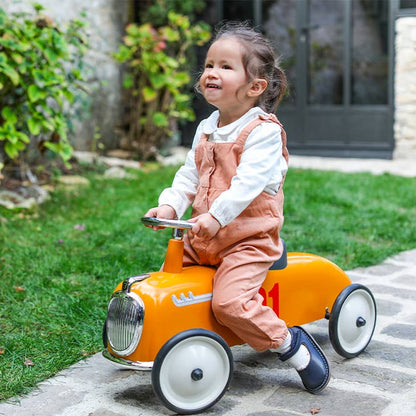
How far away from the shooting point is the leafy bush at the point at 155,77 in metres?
7.07

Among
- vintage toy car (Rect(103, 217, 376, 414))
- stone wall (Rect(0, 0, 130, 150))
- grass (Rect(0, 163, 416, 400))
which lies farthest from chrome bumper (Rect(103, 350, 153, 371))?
stone wall (Rect(0, 0, 130, 150))

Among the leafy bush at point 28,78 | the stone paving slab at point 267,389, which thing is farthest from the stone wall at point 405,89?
the stone paving slab at point 267,389

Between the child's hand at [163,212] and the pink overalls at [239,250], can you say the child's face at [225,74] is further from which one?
the child's hand at [163,212]

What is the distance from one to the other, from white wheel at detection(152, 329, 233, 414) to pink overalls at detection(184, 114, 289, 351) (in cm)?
11

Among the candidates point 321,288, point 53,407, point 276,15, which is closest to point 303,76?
point 276,15

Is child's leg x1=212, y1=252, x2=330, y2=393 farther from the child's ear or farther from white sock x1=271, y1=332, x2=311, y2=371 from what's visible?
the child's ear

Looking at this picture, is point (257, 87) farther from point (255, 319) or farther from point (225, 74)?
point (255, 319)

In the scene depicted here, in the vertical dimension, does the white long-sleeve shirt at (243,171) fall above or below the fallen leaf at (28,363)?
above

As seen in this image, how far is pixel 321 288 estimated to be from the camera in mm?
2500

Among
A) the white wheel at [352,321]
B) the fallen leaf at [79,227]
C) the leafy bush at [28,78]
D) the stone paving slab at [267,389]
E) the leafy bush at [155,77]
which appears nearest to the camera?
the stone paving slab at [267,389]

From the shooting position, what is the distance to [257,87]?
2.29 m

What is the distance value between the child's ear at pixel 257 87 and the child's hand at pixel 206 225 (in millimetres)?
459

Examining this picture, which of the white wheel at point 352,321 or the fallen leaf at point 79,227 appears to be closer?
the white wheel at point 352,321

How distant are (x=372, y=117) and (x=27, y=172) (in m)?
4.24
